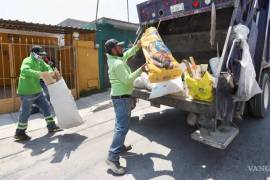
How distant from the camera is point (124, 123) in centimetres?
293

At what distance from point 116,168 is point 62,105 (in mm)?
1626

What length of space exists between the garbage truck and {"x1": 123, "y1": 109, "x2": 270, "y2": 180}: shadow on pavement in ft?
1.14

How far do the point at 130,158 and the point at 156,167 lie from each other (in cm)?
42

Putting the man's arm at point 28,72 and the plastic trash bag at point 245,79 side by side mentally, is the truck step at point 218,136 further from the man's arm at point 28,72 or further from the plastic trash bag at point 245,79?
the man's arm at point 28,72

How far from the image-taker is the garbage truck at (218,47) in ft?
9.06

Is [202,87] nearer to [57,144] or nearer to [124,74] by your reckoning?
[124,74]

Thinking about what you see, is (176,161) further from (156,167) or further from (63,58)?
(63,58)

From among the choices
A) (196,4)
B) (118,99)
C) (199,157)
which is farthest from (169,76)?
(196,4)

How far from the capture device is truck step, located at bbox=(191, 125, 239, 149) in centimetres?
267

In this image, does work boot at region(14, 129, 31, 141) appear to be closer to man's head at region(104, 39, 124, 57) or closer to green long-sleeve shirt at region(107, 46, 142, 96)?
green long-sleeve shirt at region(107, 46, 142, 96)

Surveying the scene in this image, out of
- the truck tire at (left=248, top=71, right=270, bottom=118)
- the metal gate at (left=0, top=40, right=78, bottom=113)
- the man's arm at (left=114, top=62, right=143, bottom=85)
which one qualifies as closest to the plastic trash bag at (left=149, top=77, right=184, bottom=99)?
the man's arm at (left=114, top=62, right=143, bottom=85)

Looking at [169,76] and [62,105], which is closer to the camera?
[169,76]

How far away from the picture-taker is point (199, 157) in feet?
10.3

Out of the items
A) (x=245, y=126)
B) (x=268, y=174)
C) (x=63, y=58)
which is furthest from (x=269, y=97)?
(x=63, y=58)
